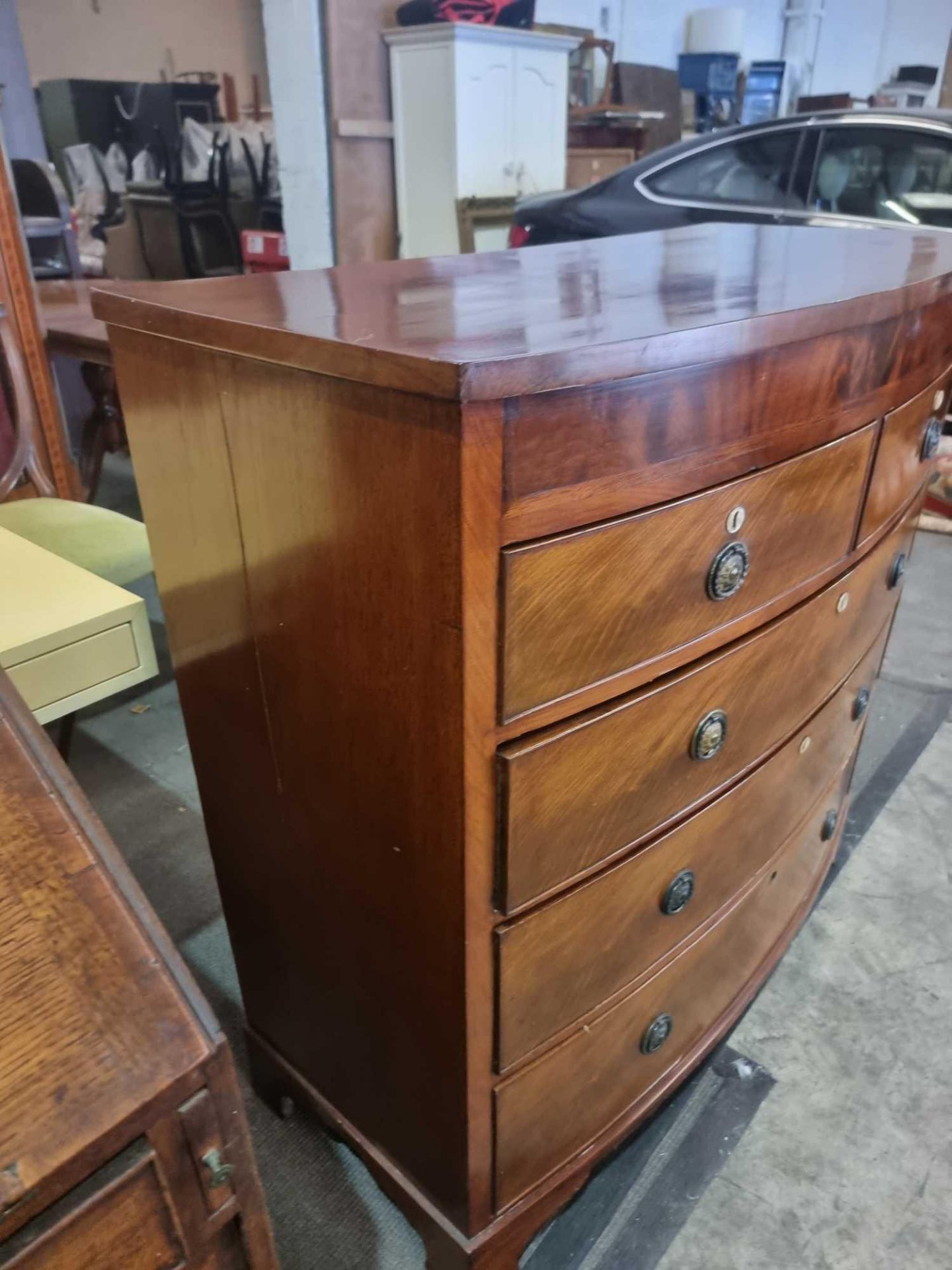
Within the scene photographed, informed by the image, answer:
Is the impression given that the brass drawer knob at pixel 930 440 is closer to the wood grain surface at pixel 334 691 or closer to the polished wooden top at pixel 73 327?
the wood grain surface at pixel 334 691

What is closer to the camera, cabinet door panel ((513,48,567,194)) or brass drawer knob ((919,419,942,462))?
brass drawer knob ((919,419,942,462))

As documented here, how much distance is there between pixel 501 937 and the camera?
0.81 metres

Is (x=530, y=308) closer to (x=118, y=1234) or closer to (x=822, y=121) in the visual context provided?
(x=118, y=1234)

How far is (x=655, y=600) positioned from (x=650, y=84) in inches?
308

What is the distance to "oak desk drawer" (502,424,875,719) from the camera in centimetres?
68

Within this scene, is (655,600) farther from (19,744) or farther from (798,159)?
(798,159)

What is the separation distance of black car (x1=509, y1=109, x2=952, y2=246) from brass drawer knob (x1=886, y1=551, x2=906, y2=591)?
244 centimetres

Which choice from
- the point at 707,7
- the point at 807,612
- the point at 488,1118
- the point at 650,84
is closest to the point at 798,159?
the point at 807,612

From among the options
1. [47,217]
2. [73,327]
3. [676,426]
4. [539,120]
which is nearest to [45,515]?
[73,327]

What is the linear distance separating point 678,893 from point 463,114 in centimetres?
425

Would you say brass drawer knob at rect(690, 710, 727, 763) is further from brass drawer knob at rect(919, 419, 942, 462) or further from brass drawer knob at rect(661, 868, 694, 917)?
brass drawer knob at rect(919, 419, 942, 462)

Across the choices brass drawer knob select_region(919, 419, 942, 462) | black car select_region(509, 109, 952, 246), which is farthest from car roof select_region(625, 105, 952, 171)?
brass drawer knob select_region(919, 419, 942, 462)

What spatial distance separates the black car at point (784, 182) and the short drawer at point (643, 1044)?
2895mm

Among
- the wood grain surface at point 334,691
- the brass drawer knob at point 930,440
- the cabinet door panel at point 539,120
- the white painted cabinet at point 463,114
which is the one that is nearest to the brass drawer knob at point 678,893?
the wood grain surface at point 334,691
